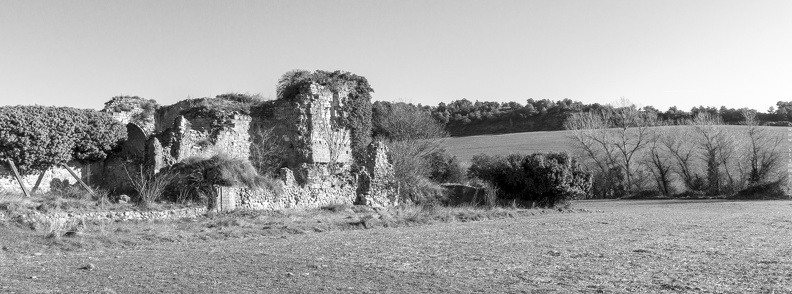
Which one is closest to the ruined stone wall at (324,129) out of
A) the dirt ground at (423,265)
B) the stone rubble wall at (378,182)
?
the stone rubble wall at (378,182)

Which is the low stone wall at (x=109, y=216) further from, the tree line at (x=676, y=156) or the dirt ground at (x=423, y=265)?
the tree line at (x=676, y=156)

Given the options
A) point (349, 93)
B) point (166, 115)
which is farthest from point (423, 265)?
point (166, 115)

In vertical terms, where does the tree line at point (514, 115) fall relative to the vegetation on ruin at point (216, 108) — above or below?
above

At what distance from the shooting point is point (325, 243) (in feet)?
44.9

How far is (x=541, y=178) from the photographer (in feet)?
101

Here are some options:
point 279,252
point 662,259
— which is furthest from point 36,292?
point 662,259

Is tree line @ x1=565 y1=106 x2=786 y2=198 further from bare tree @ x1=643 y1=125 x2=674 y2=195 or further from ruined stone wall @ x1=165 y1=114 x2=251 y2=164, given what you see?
ruined stone wall @ x1=165 y1=114 x2=251 y2=164

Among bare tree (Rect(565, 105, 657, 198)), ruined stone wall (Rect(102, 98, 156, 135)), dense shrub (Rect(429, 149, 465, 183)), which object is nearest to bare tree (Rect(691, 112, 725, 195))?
bare tree (Rect(565, 105, 657, 198))

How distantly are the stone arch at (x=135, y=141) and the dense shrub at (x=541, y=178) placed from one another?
16995mm

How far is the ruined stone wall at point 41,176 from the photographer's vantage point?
20125mm

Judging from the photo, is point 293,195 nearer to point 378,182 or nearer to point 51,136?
point 378,182

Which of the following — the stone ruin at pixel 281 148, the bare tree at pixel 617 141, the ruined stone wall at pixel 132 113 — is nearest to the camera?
the stone ruin at pixel 281 148

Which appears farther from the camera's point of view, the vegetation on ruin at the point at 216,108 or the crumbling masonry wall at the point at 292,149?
the vegetation on ruin at the point at 216,108

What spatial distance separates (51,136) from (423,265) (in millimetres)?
15224
